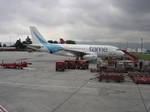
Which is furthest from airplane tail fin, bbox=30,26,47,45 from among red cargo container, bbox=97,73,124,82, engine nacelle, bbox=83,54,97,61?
red cargo container, bbox=97,73,124,82

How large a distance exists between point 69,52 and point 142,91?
26358 millimetres

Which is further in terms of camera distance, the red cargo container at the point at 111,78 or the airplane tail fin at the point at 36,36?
the airplane tail fin at the point at 36,36

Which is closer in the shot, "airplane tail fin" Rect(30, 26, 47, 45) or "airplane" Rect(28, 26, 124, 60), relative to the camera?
"airplane" Rect(28, 26, 124, 60)

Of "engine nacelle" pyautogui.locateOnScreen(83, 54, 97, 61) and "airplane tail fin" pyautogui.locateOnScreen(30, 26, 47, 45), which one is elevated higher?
"airplane tail fin" pyautogui.locateOnScreen(30, 26, 47, 45)

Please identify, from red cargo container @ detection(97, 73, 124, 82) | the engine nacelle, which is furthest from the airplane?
red cargo container @ detection(97, 73, 124, 82)

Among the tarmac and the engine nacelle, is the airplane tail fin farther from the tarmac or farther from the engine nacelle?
the tarmac

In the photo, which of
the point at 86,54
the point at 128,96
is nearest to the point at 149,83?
the point at 128,96

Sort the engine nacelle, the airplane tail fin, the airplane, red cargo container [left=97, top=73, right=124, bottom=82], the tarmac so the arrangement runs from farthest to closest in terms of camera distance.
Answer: the airplane tail fin, the airplane, the engine nacelle, red cargo container [left=97, top=73, right=124, bottom=82], the tarmac

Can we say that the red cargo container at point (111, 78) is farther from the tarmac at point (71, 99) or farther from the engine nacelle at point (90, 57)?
the engine nacelle at point (90, 57)

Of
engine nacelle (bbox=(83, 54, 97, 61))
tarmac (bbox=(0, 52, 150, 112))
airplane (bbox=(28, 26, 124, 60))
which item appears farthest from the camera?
airplane (bbox=(28, 26, 124, 60))

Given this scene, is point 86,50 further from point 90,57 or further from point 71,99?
point 71,99

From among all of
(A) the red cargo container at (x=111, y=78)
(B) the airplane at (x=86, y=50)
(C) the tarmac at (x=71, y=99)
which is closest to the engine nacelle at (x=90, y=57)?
(B) the airplane at (x=86, y=50)

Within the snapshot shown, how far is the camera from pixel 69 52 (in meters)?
41.0

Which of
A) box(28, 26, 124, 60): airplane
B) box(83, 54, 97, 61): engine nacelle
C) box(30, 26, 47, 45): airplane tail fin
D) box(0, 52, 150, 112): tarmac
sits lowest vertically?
box(0, 52, 150, 112): tarmac
